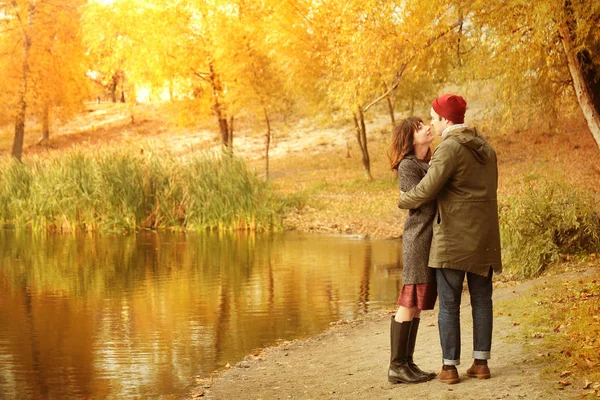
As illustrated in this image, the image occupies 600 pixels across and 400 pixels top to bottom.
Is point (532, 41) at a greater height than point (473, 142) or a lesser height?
greater

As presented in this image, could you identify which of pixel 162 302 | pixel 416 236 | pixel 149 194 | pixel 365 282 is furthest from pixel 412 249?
pixel 149 194

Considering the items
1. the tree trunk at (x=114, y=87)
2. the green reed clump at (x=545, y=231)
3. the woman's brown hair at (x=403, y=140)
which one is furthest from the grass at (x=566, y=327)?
the tree trunk at (x=114, y=87)

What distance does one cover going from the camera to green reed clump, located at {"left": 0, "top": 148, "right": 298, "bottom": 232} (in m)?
19.4

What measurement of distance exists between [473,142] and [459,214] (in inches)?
16.4

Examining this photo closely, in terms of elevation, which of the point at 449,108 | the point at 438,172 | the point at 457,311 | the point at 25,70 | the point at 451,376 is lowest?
the point at 451,376

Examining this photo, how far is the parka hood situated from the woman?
336 millimetres

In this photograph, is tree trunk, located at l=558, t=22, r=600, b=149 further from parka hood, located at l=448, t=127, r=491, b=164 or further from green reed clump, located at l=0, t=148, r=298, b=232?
green reed clump, located at l=0, t=148, r=298, b=232

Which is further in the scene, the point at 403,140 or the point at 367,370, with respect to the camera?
the point at 367,370

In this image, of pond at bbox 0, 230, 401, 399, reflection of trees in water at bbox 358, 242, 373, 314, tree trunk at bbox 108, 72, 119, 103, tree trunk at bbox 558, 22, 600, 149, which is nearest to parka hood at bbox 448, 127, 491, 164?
pond at bbox 0, 230, 401, 399

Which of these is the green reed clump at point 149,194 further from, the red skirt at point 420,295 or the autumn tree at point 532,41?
the red skirt at point 420,295

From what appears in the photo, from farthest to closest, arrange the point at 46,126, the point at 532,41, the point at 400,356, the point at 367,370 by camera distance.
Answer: the point at 46,126 → the point at 532,41 → the point at 367,370 → the point at 400,356

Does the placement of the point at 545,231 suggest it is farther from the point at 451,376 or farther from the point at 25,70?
the point at 25,70

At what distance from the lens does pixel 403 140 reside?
5.36m

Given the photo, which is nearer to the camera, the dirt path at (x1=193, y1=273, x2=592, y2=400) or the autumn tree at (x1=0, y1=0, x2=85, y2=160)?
the dirt path at (x1=193, y1=273, x2=592, y2=400)
